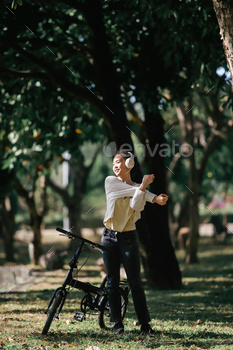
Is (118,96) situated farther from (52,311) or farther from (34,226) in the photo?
(34,226)

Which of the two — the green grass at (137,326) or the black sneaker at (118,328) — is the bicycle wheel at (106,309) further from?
the black sneaker at (118,328)

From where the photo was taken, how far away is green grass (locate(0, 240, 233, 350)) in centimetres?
558

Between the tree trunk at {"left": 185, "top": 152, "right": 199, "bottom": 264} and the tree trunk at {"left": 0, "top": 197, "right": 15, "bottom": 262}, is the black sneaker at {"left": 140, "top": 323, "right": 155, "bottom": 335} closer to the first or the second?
the tree trunk at {"left": 185, "top": 152, "right": 199, "bottom": 264}

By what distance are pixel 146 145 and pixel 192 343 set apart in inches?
246

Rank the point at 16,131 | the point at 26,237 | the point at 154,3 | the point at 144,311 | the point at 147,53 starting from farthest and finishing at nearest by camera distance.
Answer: the point at 26,237
the point at 16,131
the point at 147,53
the point at 154,3
the point at 144,311

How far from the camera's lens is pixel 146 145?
11.4 meters

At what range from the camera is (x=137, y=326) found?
654 cm

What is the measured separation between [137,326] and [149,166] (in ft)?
17.9

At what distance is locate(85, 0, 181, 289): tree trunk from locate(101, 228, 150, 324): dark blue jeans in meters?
3.89

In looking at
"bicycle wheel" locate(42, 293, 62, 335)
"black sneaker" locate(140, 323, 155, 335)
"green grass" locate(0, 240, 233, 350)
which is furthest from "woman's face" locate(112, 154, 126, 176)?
"green grass" locate(0, 240, 233, 350)

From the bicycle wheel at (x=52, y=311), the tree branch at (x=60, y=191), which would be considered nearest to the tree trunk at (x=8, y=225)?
the tree branch at (x=60, y=191)

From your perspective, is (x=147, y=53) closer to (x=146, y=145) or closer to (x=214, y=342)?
(x=146, y=145)

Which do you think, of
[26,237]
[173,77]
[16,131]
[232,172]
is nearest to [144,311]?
[173,77]

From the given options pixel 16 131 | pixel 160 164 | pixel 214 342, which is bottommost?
pixel 214 342
